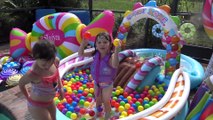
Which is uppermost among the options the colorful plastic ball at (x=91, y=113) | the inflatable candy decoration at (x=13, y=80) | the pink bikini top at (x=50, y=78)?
the pink bikini top at (x=50, y=78)

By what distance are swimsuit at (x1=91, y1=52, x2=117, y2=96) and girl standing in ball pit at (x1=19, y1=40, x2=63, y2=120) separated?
25.5 inches

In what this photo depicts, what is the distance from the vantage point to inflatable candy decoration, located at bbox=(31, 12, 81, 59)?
5537mm

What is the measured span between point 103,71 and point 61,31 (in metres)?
2.87

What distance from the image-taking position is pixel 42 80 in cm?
244

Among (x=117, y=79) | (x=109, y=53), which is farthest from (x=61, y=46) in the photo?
(x=109, y=53)

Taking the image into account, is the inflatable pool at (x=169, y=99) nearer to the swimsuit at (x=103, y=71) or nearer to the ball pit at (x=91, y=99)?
the ball pit at (x=91, y=99)

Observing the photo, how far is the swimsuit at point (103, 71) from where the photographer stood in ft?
10.1

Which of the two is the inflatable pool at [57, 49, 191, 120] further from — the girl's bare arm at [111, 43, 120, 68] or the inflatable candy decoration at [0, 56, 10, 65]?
the inflatable candy decoration at [0, 56, 10, 65]

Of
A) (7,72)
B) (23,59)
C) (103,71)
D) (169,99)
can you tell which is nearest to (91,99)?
(103,71)

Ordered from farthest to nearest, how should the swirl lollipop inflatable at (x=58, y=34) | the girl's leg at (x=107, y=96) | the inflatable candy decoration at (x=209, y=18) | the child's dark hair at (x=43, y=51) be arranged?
1. the swirl lollipop inflatable at (x=58, y=34)
2. the inflatable candy decoration at (x=209, y=18)
3. the girl's leg at (x=107, y=96)
4. the child's dark hair at (x=43, y=51)

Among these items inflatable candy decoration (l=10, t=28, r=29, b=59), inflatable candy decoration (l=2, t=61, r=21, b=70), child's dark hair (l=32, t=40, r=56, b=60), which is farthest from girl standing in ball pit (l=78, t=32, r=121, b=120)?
inflatable candy decoration (l=10, t=28, r=29, b=59)

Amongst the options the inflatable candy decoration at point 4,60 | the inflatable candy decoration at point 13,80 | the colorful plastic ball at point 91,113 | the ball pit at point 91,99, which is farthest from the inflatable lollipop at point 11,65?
the colorful plastic ball at point 91,113

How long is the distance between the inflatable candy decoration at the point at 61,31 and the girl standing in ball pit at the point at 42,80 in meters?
2.97

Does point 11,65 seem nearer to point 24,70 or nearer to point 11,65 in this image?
point 11,65
